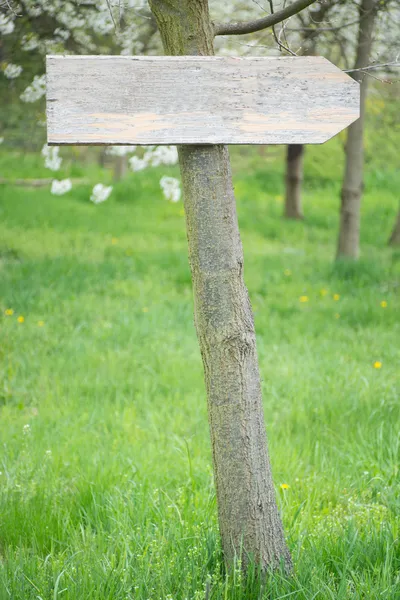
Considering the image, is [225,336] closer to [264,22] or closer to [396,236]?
[264,22]

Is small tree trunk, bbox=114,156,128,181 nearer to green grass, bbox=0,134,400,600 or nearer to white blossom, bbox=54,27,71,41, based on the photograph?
green grass, bbox=0,134,400,600

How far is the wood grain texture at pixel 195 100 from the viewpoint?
1.81 metres

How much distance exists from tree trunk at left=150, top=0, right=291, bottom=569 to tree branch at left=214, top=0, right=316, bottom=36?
0.10 m

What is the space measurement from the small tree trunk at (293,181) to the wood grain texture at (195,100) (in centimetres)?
1005

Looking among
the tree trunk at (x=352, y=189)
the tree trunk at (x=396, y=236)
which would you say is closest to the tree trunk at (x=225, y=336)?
the tree trunk at (x=352, y=189)

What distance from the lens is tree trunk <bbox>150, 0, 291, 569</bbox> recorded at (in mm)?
1978

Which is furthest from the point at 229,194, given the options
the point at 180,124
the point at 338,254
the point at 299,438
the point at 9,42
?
the point at 338,254

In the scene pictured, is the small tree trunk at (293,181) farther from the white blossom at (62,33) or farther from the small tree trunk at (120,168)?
the white blossom at (62,33)

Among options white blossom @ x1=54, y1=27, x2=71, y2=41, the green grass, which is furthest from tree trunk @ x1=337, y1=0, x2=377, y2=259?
white blossom @ x1=54, y1=27, x2=71, y2=41

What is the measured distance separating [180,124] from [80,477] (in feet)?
5.82

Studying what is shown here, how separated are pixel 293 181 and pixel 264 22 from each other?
10.1 metres

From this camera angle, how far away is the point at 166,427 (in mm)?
3668

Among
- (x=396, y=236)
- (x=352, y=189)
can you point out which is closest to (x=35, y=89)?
(x=352, y=189)

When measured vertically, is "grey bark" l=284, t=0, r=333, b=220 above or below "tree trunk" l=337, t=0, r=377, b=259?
below
